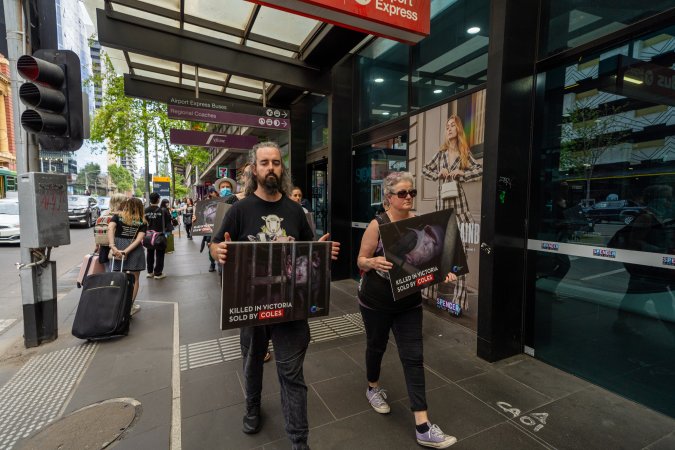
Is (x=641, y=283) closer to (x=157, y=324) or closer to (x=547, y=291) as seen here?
(x=547, y=291)

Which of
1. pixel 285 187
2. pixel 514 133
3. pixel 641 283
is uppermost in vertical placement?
pixel 514 133

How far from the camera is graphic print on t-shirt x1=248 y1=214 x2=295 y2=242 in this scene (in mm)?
2238

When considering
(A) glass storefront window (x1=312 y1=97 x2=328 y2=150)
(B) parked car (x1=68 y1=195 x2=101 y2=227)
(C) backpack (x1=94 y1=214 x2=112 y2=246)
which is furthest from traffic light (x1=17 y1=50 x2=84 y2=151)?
(B) parked car (x1=68 y1=195 x2=101 y2=227)

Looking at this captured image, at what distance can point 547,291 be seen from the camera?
3557 mm

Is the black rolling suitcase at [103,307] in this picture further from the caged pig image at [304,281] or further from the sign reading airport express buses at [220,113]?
the sign reading airport express buses at [220,113]

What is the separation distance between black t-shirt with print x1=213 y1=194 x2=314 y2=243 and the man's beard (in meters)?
0.09

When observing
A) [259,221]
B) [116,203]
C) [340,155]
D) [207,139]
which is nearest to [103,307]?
[116,203]

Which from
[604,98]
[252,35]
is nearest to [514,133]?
[604,98]

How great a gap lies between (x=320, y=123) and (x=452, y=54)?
15.4 ft

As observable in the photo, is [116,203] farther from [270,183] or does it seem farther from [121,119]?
[121,119]

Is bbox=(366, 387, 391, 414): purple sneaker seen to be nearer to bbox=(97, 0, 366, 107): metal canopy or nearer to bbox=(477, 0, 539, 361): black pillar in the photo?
bbox=(477, 0, 539, 361): black pillar

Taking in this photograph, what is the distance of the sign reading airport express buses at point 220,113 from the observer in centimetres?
643

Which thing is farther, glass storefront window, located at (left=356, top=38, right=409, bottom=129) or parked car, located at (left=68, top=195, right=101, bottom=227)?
parked car, located at (left=68, top=195, right=101, bottom=227)

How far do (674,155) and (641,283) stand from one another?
1.06 metres
